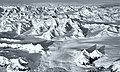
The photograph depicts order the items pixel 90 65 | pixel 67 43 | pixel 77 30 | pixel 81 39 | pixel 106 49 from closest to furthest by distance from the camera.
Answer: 1. pixel 90 65
2. pixel 106 49
3. pixel 67 43
4. pixel 81 39
5. pixel 77 30

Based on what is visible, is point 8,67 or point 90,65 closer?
point 8,67

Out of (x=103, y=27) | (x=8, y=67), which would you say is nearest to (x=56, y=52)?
(x=8, y=67)

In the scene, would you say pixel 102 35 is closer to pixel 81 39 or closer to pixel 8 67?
pixel 81 39

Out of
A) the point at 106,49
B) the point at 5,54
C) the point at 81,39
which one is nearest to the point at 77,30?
the point at 81,39

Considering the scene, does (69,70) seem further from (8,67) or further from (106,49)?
(106,49)

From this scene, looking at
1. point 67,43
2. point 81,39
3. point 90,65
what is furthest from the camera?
point 81,39

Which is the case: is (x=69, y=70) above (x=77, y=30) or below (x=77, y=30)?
below
